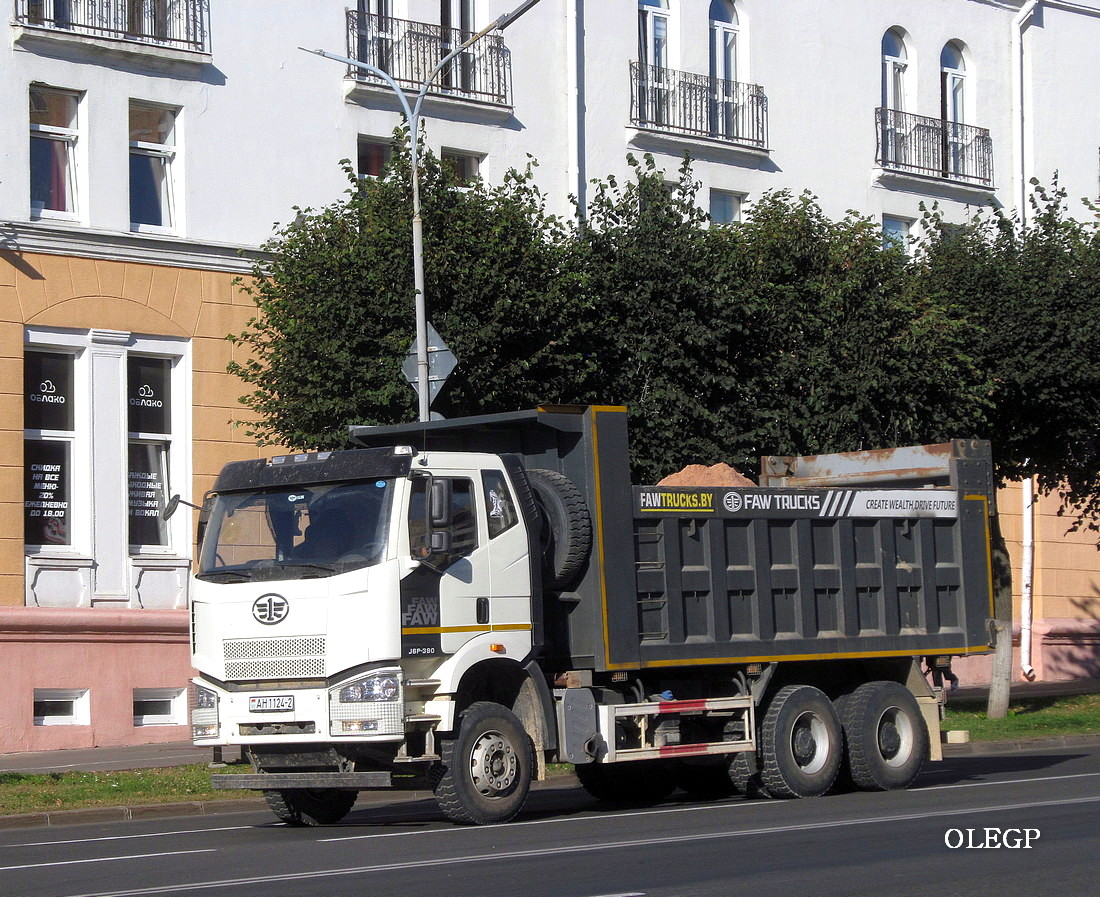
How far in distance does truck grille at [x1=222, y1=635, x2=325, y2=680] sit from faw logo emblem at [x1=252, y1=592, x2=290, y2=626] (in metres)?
0.14

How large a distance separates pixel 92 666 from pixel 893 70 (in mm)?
18762

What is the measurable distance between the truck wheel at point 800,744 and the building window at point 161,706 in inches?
440

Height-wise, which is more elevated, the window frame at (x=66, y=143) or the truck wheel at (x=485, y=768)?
the window frame at (x=66, y=143)

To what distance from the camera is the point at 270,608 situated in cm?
1242

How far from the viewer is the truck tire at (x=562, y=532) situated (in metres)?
13.2

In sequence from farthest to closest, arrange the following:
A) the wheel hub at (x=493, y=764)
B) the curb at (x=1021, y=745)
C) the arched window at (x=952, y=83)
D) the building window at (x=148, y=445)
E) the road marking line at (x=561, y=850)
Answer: the arched window at (x=952, y=83)
the building window at (x=148, y=445)
the curb at (x=1021, y=745)
the wheel hub at (x=493, y=764)
the road marking line at (x=561, y=850)

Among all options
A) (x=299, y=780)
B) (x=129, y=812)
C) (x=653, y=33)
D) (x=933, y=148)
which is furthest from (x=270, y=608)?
(x=933, y=148)

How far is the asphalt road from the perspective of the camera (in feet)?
29.9

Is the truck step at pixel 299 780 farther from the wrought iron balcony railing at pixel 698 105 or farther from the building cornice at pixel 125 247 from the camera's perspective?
the wrought iron balcony railing at pixel 698 105

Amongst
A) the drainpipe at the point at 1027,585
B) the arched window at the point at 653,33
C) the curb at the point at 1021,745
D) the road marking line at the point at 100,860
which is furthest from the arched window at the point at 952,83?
the road marking line at the point at 100,860

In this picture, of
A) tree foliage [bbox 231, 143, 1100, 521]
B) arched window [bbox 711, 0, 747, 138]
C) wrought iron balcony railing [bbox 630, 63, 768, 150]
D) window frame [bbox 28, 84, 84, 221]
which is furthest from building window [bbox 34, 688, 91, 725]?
arched window [bbox 711, 0, 747, 138]

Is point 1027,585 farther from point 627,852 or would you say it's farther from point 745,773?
point 627,852

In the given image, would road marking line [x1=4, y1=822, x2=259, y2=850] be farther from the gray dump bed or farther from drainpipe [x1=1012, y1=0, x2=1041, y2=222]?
drainpipe [x1=1012, y1=0, x2=1041, y2=222]

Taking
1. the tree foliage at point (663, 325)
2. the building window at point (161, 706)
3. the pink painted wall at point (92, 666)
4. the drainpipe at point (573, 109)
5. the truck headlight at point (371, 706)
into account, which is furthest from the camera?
the drainpipe at point (573, 109)
